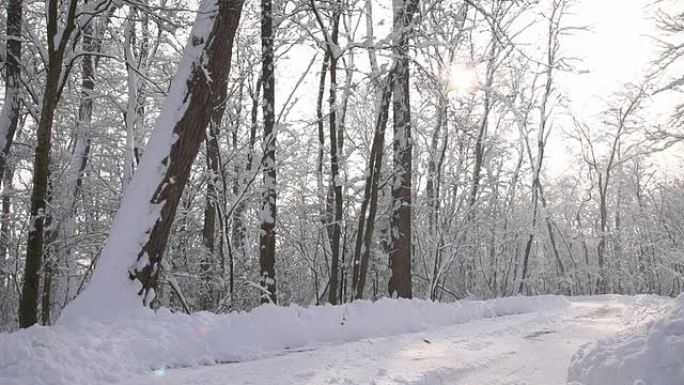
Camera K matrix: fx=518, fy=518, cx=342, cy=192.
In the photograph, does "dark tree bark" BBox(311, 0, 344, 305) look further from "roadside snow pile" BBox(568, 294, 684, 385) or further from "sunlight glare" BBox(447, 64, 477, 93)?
"roadside snow pile" BBox(568, 294, 684, 385)

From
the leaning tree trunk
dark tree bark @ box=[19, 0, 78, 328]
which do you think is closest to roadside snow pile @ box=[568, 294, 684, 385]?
the leaning tree trunk

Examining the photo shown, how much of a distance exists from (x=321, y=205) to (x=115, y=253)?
999cm

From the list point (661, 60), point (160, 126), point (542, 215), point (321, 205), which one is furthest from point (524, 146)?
point (160, 126)

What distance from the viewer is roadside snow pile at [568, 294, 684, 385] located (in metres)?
3.08

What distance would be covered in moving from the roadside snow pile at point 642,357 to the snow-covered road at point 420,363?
689 millimetres

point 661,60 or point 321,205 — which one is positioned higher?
point 661,60

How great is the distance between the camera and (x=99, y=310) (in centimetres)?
568

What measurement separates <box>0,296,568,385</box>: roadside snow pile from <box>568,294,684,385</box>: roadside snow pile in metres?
3.10

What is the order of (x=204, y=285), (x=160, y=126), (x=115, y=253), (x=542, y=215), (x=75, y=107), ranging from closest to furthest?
(x=115, y=253), (x=160, y=126), (x=75, y=107), (x=204, y=285), (x=542, y=215)

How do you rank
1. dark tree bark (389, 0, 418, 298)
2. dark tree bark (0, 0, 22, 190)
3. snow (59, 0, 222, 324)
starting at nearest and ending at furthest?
snow (59, 0, 222, 324) < dark tree bark (0, 0, 22, 190) < dark tree bark (389, 0, 418, 298)

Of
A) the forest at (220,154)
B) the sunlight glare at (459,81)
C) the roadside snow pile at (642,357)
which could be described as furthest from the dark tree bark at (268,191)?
the roadside snow pile at (642,357)

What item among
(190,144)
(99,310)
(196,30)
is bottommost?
(99,310)

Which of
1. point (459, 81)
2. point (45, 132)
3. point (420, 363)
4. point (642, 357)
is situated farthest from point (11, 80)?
point (642, 357)

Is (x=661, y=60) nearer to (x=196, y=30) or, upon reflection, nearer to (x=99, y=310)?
(x=196, y=30)
